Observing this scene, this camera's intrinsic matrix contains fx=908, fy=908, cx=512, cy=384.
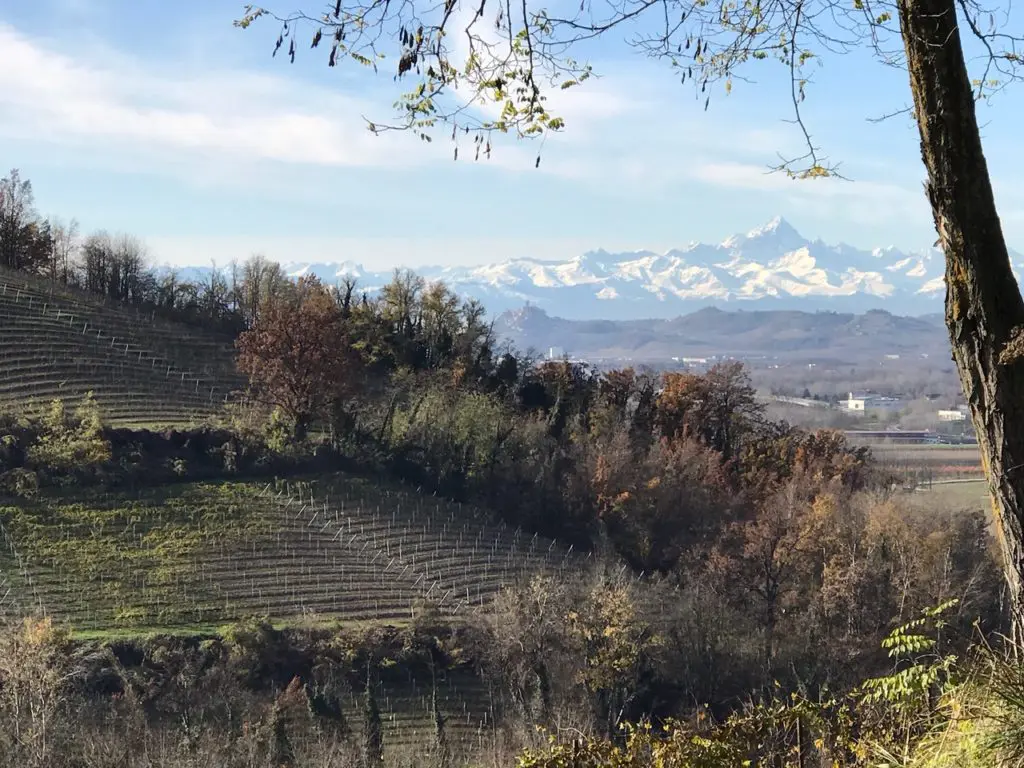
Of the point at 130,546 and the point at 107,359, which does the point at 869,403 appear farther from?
the point at 130,546

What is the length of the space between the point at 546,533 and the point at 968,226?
36.1 metres

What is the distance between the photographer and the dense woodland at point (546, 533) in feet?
67.4

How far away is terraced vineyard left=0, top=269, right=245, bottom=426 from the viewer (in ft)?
129

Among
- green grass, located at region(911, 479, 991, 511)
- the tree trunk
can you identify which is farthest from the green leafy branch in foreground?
green grass, located at region(911, 479, 991, 511)

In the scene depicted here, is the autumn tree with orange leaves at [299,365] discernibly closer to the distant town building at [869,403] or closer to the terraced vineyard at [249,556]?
the terraced vineyard at [249,556]

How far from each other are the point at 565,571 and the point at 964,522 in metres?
15.1

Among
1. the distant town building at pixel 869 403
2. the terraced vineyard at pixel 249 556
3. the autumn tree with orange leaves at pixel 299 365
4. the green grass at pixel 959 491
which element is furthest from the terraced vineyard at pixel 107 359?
the distant town building at pixel 869 403

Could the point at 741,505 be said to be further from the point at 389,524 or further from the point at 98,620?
the point at 98,620

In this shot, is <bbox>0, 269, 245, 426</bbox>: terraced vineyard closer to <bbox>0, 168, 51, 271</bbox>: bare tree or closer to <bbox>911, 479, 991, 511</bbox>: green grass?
<bbox>0, 168, 51, 271</bbox>: bare tree

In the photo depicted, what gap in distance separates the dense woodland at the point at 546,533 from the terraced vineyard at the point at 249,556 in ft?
5.65

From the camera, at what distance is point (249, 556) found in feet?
98.0

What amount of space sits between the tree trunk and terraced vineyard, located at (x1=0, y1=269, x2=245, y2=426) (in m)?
38.2

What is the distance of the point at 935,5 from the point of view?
3.43 m

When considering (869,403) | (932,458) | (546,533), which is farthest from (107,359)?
(869,403)
